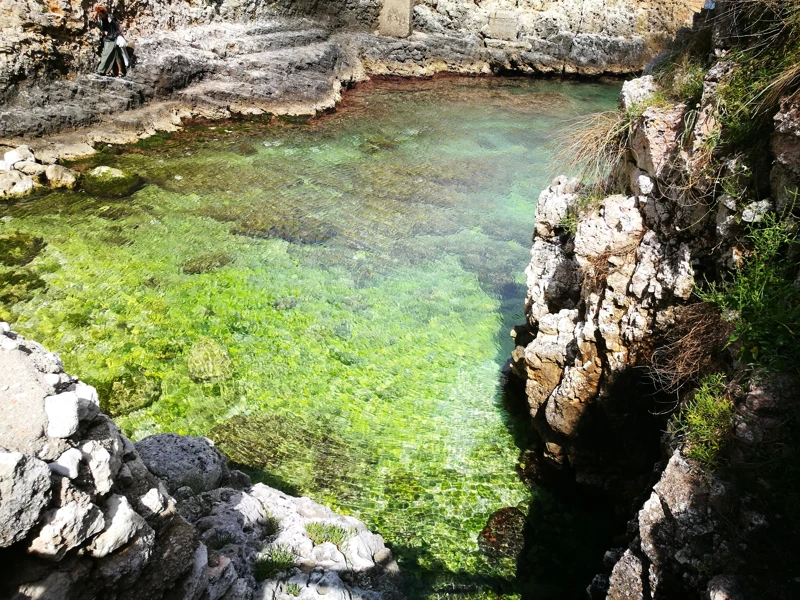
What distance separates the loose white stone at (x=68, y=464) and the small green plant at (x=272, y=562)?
1656 millimetres

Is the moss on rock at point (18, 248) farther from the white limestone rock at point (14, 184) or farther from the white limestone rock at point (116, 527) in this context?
the white limestone rock at point (116, 527)

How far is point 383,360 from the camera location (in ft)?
26.0

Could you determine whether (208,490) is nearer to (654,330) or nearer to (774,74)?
(654,330)

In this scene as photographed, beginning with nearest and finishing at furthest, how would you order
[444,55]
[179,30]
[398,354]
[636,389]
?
[636,389], [398,354], [179,30], [444,55]

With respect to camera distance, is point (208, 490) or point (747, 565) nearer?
point (747, 565)

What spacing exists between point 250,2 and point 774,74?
53.9 feet

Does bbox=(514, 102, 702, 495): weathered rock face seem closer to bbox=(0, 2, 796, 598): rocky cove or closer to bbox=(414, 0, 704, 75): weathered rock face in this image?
bbox=(0, 2, 796, 598): rocky cove

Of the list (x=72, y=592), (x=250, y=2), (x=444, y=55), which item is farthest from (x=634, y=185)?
(x=444, y=55)

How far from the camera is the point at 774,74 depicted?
4320 millimetres

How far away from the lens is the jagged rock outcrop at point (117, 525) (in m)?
2.57

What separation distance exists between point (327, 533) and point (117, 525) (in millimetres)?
1965

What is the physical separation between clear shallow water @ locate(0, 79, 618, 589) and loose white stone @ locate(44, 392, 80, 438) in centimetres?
351

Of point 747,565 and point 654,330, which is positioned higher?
point 654,330

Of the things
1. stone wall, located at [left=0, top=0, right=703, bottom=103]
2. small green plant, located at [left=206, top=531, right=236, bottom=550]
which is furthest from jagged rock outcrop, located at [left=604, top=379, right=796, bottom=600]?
stone wall, located at [left=0, top=0, right=703, bottom=103]
